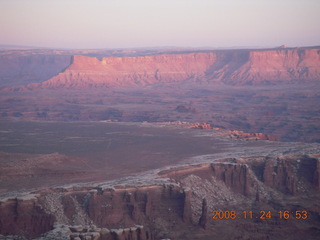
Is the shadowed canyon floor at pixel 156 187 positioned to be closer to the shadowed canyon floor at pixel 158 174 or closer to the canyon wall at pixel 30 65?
the shadowed canyon floor at pixel 158 174

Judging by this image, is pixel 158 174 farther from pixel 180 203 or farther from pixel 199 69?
pixel 199 69

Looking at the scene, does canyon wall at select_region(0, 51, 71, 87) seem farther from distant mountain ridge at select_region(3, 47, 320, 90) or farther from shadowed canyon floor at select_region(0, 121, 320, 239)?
shadowed canyon floor at select_region(0, 121, 320, 239)

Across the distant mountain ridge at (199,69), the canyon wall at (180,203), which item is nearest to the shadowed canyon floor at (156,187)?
the canyon wall at (180,203)

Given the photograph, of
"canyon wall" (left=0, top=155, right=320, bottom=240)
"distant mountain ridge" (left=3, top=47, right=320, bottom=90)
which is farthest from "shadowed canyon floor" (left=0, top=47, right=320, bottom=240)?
"distant mountain ridge" (left=3, top=47, right=320, bottom=90)

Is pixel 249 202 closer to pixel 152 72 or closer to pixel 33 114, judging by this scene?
pixel 33 114

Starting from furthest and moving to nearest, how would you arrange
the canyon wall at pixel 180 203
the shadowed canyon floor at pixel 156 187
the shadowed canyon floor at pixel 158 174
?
the shadowed canyon floor at pixel 158 174
the shadowed canyon floor at pixel 156 187
the canyon wall at pixel 180 203

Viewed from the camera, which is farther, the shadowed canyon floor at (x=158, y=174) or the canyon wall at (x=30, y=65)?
the canyon wall at (x=30, y=65)
